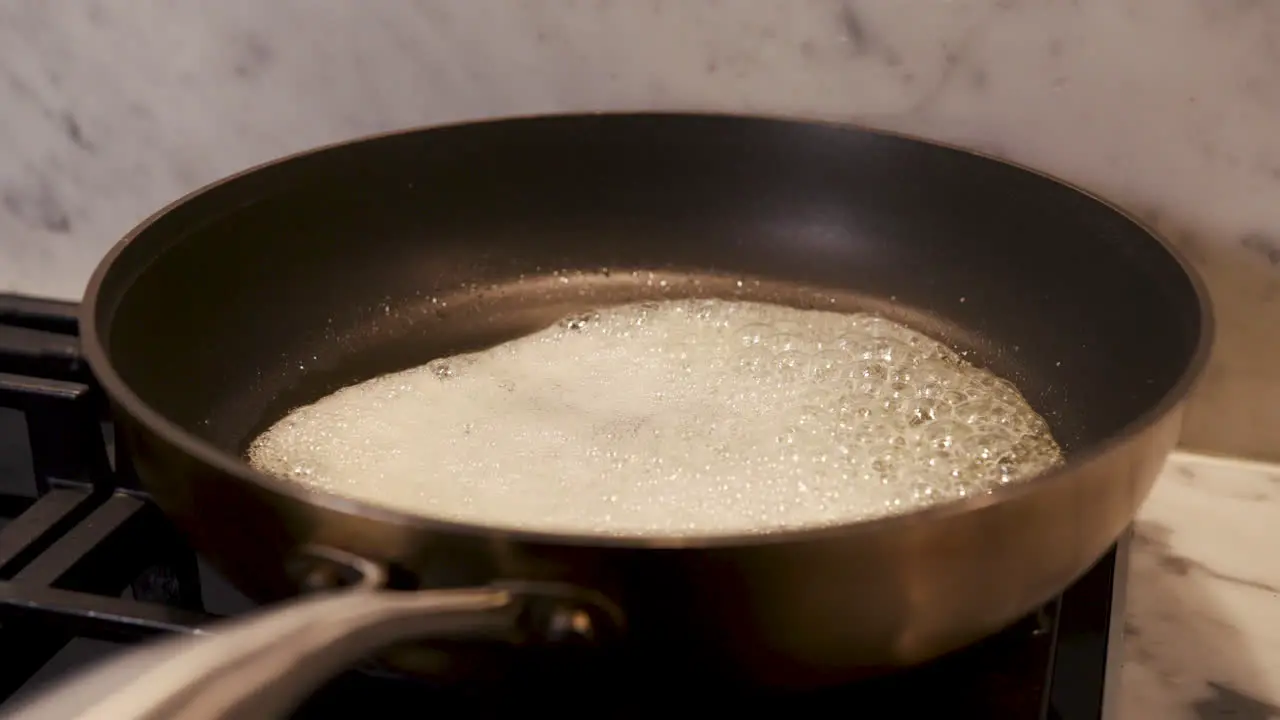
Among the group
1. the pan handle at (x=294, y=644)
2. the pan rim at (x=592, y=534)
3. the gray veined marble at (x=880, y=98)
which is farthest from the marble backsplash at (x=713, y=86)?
the pan handle at (x=294, y=644)

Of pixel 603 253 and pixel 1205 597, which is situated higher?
pixel 603 253

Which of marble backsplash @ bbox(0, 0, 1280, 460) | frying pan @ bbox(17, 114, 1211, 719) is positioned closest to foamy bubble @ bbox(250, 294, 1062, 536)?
frying pan @ bbox(17, 114, 1211, 719)

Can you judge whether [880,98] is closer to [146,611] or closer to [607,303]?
[607,303]

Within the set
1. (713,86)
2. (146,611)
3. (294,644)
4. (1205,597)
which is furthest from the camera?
(713,86)

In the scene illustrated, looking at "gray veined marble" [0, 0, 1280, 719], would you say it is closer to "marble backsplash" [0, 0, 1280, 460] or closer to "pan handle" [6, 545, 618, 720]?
"marble backsplash" [0, 0, 1280, 460]

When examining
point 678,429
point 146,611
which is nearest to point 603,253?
point 678,429

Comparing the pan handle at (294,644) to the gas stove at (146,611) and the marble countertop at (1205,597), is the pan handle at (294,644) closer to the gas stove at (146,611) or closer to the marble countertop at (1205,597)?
the gas stove at (146,611)

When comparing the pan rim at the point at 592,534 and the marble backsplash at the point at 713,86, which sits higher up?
the marble backsplash at the point at 713,86

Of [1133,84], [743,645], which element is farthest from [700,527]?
[1133,84]
